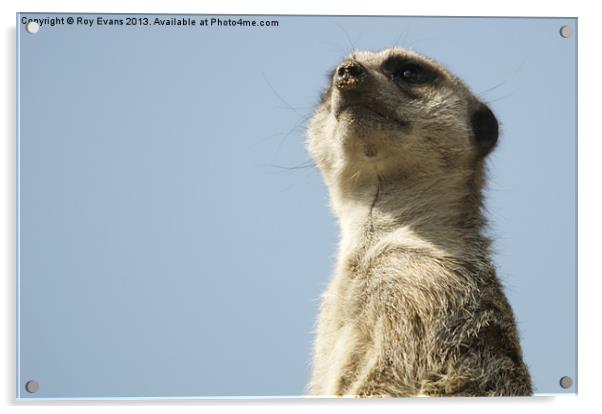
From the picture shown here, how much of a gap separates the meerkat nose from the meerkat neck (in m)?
0.58

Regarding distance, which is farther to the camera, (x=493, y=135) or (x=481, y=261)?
(x=493, y=135)

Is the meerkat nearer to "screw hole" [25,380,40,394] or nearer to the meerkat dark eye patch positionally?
the meerkat dark eye patch

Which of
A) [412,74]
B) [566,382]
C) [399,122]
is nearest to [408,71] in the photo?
[412,74]

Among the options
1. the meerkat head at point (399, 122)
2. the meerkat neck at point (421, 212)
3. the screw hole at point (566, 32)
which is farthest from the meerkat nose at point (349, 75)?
the screw hole at point (566, 32)

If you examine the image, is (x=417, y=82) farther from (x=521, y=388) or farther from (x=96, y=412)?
(x=96, y=412)

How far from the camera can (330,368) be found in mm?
4457

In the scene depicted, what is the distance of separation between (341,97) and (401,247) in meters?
0.84

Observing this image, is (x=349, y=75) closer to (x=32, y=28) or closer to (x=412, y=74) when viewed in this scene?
(x=412, y=74)

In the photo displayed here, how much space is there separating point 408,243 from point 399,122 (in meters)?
0.66

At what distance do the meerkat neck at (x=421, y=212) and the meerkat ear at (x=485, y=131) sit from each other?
6.9 inches

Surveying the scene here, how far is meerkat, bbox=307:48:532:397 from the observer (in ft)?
13.7

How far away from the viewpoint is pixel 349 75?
178 inches

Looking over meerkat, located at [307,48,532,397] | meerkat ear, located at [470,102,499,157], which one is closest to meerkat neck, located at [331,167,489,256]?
meerkat, located at [307,48,532,397]
